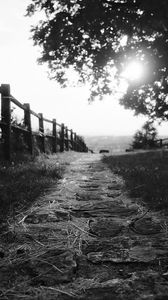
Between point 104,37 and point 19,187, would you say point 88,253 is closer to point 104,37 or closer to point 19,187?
point 19,187

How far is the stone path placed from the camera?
1.91 metres

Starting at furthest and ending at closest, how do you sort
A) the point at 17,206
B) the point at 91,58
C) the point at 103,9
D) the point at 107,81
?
the point at 107,81 < the point at 91,58 < the point at 103,9 < the point at 17,206

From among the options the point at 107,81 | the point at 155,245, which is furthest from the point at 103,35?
the point at 155,245

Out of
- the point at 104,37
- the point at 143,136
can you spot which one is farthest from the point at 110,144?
the point at 104,37

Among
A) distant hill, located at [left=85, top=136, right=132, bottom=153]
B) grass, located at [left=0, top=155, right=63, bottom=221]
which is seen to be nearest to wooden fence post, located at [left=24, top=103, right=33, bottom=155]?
grass, located at [left=0, top=155, right=63, bottom=221]

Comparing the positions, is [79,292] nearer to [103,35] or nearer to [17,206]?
[17,206]

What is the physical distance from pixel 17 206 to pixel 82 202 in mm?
889

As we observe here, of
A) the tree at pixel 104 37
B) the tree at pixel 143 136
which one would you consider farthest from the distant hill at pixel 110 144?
the tree at pixel 104 37

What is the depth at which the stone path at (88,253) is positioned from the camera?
1.91 meters

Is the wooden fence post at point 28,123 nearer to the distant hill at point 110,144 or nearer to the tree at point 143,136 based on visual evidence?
the tree at point 143,136

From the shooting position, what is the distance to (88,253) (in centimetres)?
251

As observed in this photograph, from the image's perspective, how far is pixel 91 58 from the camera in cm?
1647

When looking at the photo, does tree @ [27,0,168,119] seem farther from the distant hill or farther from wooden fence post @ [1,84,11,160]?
the distant hill

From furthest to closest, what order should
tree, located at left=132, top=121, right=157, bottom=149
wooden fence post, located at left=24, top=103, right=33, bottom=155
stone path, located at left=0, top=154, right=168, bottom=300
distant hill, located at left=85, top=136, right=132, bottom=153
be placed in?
distant hill, located at left=85, top=136, right=132, bottom=153 < tree, located at left=132, top=121, right=157, bottom=149 < wooden fence post, located at left=24, top=103, right=33, bottom=155 < stone path, located at left=0, top=154, right=168, bottom=300
